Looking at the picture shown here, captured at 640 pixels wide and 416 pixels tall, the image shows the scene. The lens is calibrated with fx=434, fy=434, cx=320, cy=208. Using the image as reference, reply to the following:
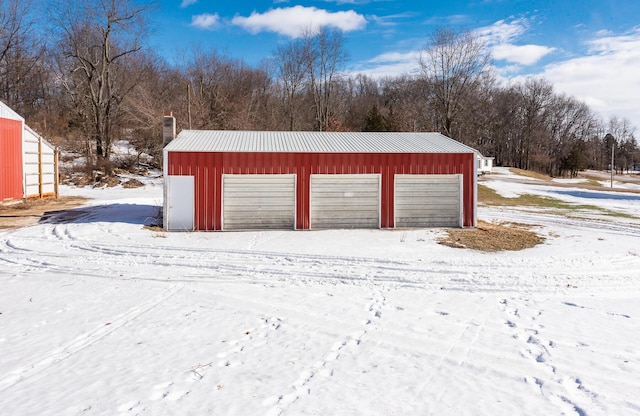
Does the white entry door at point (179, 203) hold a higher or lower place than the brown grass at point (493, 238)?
higher

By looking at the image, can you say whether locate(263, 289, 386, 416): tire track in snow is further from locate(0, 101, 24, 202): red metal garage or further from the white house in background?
the white house in background

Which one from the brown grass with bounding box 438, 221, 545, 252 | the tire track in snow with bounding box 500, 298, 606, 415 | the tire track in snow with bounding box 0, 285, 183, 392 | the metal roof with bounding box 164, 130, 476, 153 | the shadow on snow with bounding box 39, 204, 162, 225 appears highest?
the metal roof with bounding box 164, 130, 476, 153

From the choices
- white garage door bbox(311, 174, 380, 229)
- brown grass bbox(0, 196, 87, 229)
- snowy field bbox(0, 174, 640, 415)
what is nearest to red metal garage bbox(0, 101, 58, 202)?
brown grass bbox(0, 196, 87, 229)

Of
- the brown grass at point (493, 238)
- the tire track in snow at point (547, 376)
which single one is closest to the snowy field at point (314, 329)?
the tire track in snow at point (547, 376)

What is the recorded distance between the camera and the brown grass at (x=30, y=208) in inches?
628

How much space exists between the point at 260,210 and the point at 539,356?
11123 mm

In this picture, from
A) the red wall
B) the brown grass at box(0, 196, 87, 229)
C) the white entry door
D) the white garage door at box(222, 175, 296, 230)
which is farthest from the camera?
the brown grass at box(0, 196, 87, 229)

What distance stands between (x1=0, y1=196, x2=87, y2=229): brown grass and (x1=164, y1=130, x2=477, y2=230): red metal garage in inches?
227

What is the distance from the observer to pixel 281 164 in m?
15.2

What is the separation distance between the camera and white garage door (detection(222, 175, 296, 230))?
49.5 feet

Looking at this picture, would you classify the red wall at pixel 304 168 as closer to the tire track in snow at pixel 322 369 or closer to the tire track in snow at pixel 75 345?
the tire track in snow at pixel 75 345

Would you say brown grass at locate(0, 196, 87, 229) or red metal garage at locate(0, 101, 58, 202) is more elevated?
red metal garage at locate(0, 101, 58, 202)

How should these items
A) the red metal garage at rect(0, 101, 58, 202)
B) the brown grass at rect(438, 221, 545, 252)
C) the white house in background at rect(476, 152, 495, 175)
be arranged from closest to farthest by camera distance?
the brown grass at rect(438, 221, 545, 252) < the red metal garage at rect(0, 101, 58, 202) < the white house in background at rect(476, 152, 495, 175)

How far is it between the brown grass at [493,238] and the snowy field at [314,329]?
0.71 m
